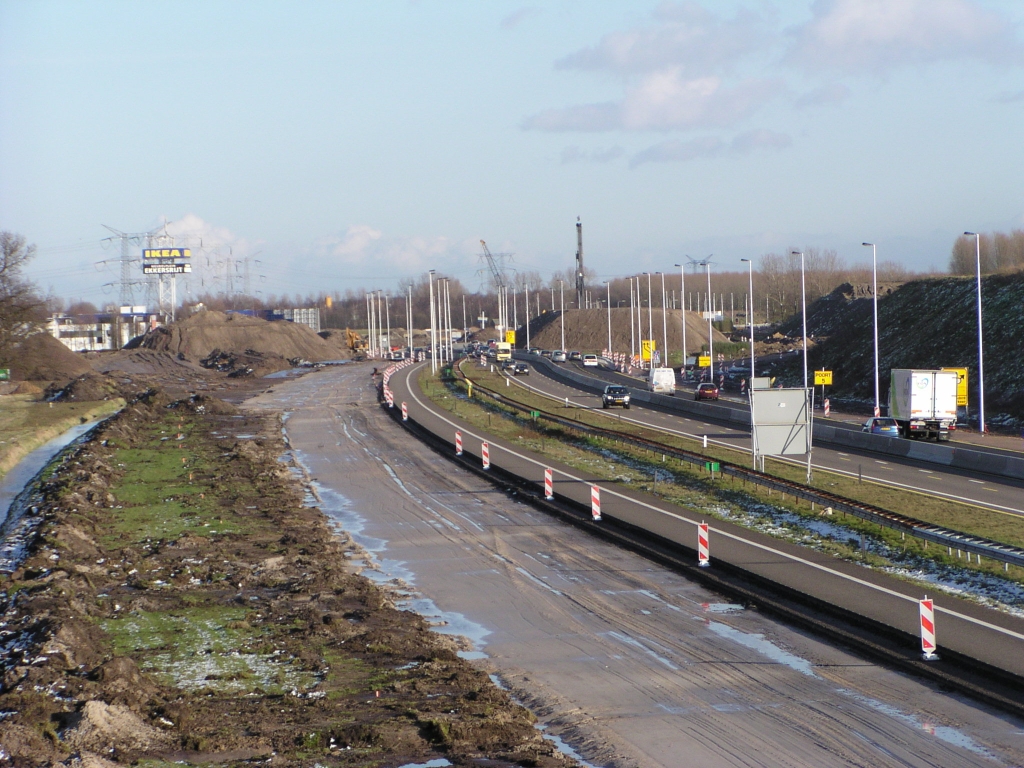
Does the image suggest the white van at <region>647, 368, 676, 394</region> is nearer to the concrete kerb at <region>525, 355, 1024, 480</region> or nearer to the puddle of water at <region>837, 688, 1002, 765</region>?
the concrete kerb at <region>525, 355, 1024, 480</region>

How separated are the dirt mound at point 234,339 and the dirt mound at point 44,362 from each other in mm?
34431

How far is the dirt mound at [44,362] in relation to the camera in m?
86.7

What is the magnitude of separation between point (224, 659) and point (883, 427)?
40887mm

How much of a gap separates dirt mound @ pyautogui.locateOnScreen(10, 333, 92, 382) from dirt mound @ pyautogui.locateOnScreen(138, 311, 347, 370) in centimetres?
3443

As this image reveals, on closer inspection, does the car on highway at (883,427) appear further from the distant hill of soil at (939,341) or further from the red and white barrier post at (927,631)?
the red and white barrier post at (927,631)

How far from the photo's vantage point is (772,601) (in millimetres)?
18750

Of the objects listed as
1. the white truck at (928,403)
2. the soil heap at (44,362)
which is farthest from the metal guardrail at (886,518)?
the soil heap at (44,362)

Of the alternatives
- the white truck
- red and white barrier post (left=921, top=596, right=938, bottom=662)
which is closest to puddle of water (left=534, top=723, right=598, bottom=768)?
red and white barrier post (left=921, top=596, right=938, bottom=662)

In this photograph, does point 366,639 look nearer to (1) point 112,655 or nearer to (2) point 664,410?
(1) point 112,655

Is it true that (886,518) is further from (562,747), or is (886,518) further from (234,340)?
(234,340)

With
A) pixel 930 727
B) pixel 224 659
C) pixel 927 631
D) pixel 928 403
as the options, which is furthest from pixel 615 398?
pixel 930 727

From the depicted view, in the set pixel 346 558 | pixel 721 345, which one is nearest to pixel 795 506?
pixel 346 558

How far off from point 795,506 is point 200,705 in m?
19.1

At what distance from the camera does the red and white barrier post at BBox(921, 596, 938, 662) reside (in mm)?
14844
